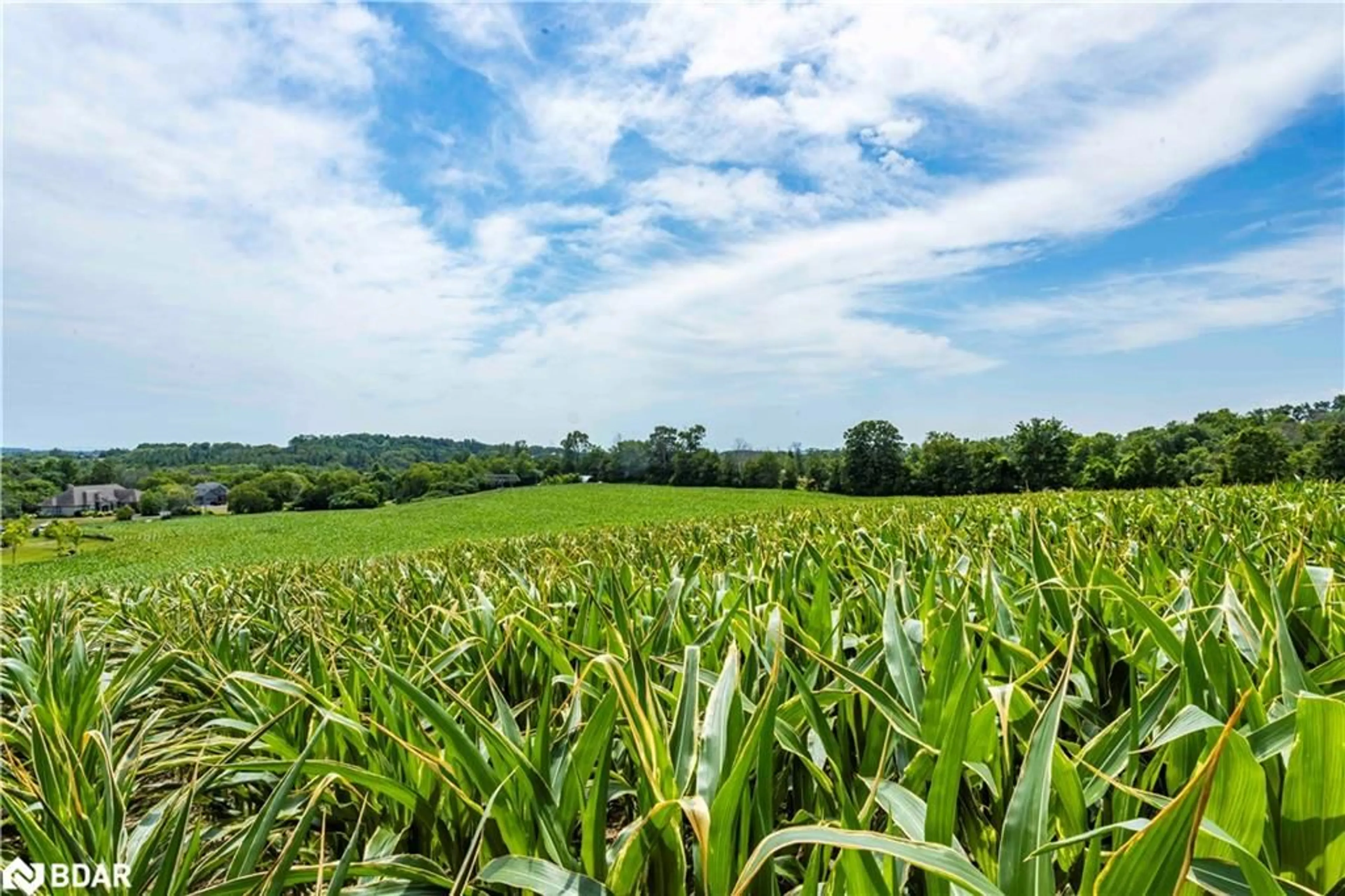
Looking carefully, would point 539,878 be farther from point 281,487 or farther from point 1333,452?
point 281,487

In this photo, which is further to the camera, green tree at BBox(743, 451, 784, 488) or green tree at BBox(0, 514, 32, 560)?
green tree at BBox(743, 451, 784, 488)

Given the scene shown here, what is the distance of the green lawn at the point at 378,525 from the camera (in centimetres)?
3416

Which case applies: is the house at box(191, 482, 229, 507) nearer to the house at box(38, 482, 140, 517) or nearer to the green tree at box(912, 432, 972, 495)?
the house at box(38, 482, 140, 517)

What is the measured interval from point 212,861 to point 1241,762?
134 cm

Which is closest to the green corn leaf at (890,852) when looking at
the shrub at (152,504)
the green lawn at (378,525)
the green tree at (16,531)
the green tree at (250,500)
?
the green lawn at (378,525)

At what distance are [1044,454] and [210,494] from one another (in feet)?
310

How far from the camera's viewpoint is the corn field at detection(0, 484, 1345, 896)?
683mm

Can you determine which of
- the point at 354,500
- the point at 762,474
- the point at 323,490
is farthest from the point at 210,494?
the point at 762,474

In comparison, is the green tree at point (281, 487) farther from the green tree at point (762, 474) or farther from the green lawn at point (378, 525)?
the green tree at point (762, 474)

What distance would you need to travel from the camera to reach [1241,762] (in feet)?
2.16

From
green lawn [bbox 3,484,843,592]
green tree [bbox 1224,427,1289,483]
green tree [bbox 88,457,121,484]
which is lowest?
green lawn [bbox 3,484,843,592]

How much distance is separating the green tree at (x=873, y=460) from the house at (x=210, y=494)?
231 feet

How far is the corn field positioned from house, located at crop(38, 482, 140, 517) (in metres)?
85.1

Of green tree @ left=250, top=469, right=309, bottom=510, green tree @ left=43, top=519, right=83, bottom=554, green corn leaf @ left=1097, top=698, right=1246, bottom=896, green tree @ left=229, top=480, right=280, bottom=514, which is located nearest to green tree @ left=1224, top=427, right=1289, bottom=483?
green corn leaf @ left=1097, top=698, right=1246, bottom=896
